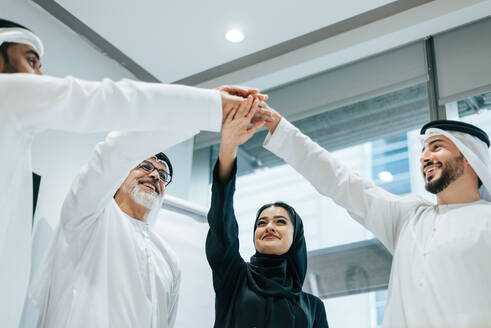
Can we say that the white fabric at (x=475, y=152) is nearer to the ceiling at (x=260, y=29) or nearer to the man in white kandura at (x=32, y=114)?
the man in white kandura at (x=32, y=114)

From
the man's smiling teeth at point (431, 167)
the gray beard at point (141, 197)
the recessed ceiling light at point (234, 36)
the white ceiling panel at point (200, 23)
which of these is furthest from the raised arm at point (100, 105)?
the recessed ceiling light at point (234, 36)

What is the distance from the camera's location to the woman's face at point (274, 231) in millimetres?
3023

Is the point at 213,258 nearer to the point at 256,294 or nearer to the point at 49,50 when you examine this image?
the point at 256,294

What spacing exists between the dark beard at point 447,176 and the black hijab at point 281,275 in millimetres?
763

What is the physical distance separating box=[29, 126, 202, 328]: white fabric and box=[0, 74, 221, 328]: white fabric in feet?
0.58

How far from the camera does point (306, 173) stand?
2.80 m

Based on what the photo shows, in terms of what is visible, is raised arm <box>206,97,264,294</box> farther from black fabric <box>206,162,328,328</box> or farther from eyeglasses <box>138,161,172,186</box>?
eyeglasses <box>138,161,172,186</box>

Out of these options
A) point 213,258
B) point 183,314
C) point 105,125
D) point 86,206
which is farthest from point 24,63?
point 183,314

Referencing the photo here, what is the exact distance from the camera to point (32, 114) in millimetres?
2025

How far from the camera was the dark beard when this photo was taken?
265 centimetres

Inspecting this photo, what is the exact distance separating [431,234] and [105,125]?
1397 millimetres

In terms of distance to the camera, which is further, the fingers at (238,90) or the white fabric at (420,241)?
the fingers at (238,90)

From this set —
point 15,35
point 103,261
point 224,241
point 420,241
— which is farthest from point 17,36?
point 420,241

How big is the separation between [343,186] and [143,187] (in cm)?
100
